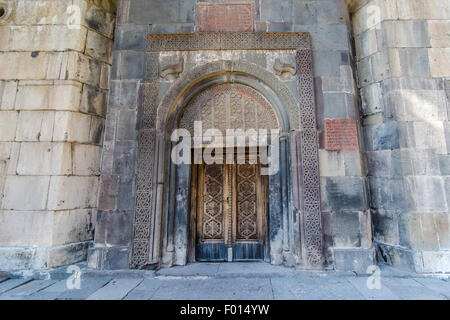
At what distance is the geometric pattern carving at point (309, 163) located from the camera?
11.0ft

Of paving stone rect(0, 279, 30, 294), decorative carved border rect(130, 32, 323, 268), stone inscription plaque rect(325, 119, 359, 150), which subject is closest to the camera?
paving stone rect(0, 279, 30, 294)

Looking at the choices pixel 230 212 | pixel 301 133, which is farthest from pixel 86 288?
pixel 301 133

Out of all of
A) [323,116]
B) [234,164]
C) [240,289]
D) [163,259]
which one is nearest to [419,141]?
[323,116]

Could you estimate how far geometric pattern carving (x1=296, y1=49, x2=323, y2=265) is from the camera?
3.36 m

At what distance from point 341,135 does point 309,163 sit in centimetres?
69

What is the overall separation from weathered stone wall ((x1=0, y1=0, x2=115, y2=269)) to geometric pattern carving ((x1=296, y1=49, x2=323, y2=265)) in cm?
336

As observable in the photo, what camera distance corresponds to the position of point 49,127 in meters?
3.56

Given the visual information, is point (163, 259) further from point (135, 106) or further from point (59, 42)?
point (59, 42)

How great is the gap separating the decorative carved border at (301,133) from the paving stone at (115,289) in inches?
11.6

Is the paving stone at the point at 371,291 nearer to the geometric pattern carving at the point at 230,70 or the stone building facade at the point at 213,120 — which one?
the stone building facade at the point at 213,120

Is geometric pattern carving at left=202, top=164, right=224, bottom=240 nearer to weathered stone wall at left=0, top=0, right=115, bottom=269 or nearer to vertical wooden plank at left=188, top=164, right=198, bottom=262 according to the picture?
vertical wooden plank at left=188, top=164, right=198, bottom=262

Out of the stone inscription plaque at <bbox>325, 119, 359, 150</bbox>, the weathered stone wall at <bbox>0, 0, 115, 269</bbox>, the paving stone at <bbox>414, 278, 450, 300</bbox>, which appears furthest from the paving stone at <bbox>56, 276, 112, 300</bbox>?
the paving stone at <bbox>414, 278, 450, 300</bbox>

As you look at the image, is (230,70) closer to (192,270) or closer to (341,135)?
(341,135)
